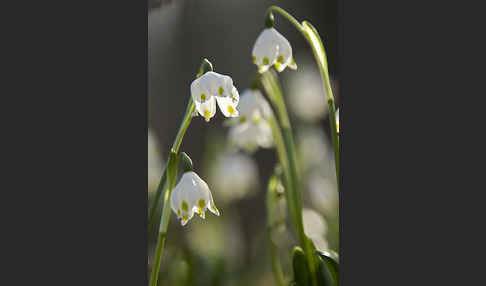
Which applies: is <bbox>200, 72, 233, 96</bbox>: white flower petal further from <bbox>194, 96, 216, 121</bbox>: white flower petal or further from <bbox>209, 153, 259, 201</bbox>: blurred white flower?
<bbox>209, 153, 259, 201</bbox>: blurred white flower

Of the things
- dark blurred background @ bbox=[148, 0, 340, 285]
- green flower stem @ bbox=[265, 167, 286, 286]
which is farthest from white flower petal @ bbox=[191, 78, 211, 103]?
green flower stem @ bbox=[265, 167, 286, 286]

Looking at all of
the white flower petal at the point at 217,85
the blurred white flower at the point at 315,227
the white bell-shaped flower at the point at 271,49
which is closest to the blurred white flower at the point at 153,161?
the white flower petal at the point at 217,85

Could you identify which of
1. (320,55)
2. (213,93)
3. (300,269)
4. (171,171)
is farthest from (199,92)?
(300,269)

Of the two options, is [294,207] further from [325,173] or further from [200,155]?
[200,155]

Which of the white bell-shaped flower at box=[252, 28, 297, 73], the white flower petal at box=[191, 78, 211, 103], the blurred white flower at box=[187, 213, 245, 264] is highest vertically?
the white bell-shaped flower at box=[252, 28, 297, 73]

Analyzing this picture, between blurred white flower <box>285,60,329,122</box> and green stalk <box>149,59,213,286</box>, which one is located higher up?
blurred white flower <box>285,60,329,122</box>

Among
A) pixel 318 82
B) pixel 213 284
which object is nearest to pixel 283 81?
pixel 318 82
